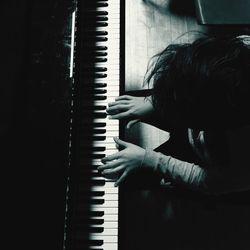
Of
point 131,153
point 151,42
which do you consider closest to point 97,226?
point 131,153

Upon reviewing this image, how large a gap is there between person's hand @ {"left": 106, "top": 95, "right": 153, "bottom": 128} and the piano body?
44 mm

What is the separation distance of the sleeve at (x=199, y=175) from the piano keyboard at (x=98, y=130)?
23 centimetres

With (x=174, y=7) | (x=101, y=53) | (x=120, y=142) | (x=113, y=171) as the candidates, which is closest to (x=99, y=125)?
(x=120, y=142)

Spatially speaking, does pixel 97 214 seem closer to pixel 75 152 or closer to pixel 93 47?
pixel 75 152

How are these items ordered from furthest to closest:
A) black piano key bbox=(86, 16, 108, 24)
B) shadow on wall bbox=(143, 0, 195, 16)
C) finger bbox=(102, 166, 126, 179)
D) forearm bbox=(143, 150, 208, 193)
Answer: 1. shadow on wall bbox=(143, 0, 195, 16)
2. black piano key bbox=(86, 16, 108, 24)
3. finger bbox=(102, 166, 126, 179)
4. forearm bbox=(143, 150, 208, 193)

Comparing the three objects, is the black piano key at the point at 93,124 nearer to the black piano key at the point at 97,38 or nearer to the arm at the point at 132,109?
the arm at the point at 132,109

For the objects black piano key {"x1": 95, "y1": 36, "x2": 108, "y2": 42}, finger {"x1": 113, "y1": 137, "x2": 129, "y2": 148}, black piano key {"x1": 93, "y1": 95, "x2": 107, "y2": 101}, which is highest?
black piano key {"x1": 95, "y1": 36, "x2": 108, "y2": 42}

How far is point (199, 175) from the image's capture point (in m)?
1.38

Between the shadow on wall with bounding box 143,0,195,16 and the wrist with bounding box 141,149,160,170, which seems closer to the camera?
the wrist with bounding box 141,149,160,170

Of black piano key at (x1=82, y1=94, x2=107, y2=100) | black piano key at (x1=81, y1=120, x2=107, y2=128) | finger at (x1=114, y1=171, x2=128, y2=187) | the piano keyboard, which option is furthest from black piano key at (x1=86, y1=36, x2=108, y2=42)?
finger at (x1=114, y1=171, x2=128, y2=187)

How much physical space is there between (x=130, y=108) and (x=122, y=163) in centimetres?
29

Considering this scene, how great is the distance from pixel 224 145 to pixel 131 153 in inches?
16.2

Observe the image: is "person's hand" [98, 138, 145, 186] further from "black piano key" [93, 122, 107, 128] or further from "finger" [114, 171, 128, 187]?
"black piano key" [93, 122, 107, 128]

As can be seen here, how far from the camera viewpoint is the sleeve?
4.33ft
